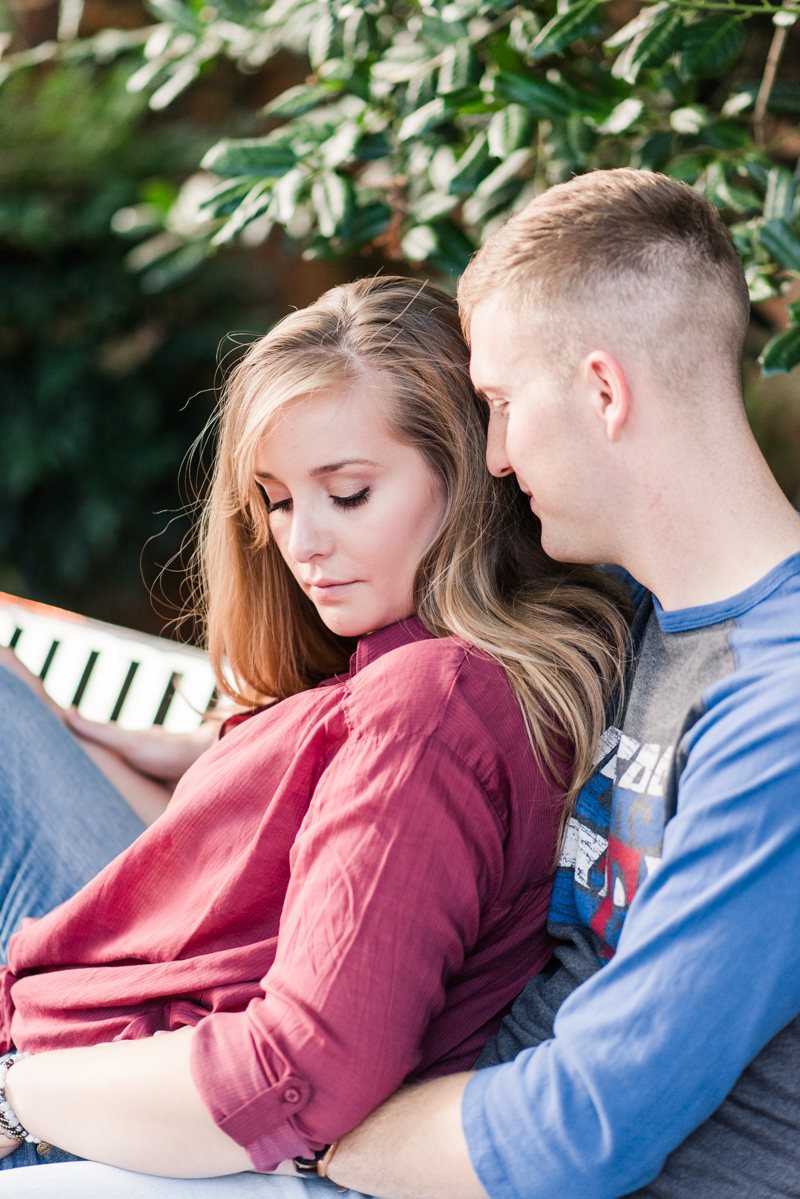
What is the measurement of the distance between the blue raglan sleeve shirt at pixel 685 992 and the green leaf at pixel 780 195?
81 cm

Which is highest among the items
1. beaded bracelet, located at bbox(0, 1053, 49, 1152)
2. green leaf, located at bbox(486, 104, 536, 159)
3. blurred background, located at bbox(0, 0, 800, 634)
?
green leaf, located at bbox(486, 104, 536, 159)

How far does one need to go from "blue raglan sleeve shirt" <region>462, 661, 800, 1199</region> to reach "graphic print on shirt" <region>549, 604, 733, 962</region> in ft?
0.22

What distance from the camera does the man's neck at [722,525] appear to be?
94 cm

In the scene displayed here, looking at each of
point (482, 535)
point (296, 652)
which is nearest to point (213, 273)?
point (296, 652)

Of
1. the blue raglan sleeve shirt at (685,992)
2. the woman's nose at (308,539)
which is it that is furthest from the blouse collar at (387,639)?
the blue raglan sleeve shirt at (685,992)

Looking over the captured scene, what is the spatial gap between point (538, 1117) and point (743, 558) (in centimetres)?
49

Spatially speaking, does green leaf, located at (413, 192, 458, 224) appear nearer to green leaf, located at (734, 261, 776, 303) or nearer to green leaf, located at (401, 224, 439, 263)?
green leaf, located at (401, 224, 439, 263)

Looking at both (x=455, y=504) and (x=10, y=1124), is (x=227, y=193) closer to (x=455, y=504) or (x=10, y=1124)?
(x=455, y=504)

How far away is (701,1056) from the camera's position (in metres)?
0.81

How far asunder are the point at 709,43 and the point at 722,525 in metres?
0.81

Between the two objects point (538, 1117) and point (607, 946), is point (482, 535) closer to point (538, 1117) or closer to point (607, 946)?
point (607, 946)

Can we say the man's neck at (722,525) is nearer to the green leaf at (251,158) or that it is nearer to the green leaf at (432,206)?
the green leaf at (432,206)

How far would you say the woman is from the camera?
922mm

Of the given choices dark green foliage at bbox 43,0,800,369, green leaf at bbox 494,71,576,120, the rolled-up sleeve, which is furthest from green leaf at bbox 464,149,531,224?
the rolled-up sleeve
